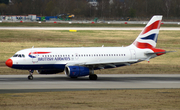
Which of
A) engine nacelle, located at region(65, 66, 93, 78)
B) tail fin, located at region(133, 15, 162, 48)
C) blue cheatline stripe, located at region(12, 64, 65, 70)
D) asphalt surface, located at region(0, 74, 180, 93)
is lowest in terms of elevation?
asphalt surface, located at region(0, 74, 180, 93)

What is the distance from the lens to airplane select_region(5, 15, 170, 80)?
37.9m

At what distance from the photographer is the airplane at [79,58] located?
3794cm

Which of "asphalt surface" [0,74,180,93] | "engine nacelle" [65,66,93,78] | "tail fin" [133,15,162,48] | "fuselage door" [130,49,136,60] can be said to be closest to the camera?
"asphalt surface" [0,74,180,93]

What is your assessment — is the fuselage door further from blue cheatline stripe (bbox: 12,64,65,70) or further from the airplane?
blue cheatline stripe (bbox: 12,64,65,70)

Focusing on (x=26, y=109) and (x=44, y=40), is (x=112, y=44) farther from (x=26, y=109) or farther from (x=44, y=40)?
(x=26, y=109)

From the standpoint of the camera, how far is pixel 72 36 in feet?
291

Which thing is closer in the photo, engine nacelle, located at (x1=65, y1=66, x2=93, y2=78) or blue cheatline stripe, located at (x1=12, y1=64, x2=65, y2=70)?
engine nacelle, located at (x1=65, y1=66, x2=93, y2=78)

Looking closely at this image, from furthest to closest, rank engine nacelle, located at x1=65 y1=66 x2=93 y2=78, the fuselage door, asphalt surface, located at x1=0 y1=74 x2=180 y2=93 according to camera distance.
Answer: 1. the fuselage door
2. engine nacelle, located at x1=65 y1=66 x2=93 y2=78
3. asphalt surface, located at x1=0 y1=74 x2=180 y2=93

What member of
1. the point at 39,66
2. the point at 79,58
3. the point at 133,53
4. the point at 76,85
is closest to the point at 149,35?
the point at 133,53

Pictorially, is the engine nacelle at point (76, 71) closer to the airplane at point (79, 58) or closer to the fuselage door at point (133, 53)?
the airplane at point (79, 58)

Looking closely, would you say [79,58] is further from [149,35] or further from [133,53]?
[149,35]

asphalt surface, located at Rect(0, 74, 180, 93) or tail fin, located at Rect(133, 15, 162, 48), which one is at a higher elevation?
tail fin, located at Rect(133, 15, 162, 48)

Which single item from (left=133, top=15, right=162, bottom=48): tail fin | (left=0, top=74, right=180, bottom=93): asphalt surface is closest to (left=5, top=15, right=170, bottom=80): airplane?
(left=133, top=15, right=162, bottom=48): tail fin

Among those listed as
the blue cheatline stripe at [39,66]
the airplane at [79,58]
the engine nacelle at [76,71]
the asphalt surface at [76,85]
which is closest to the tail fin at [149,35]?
the airplane at [79,58]
